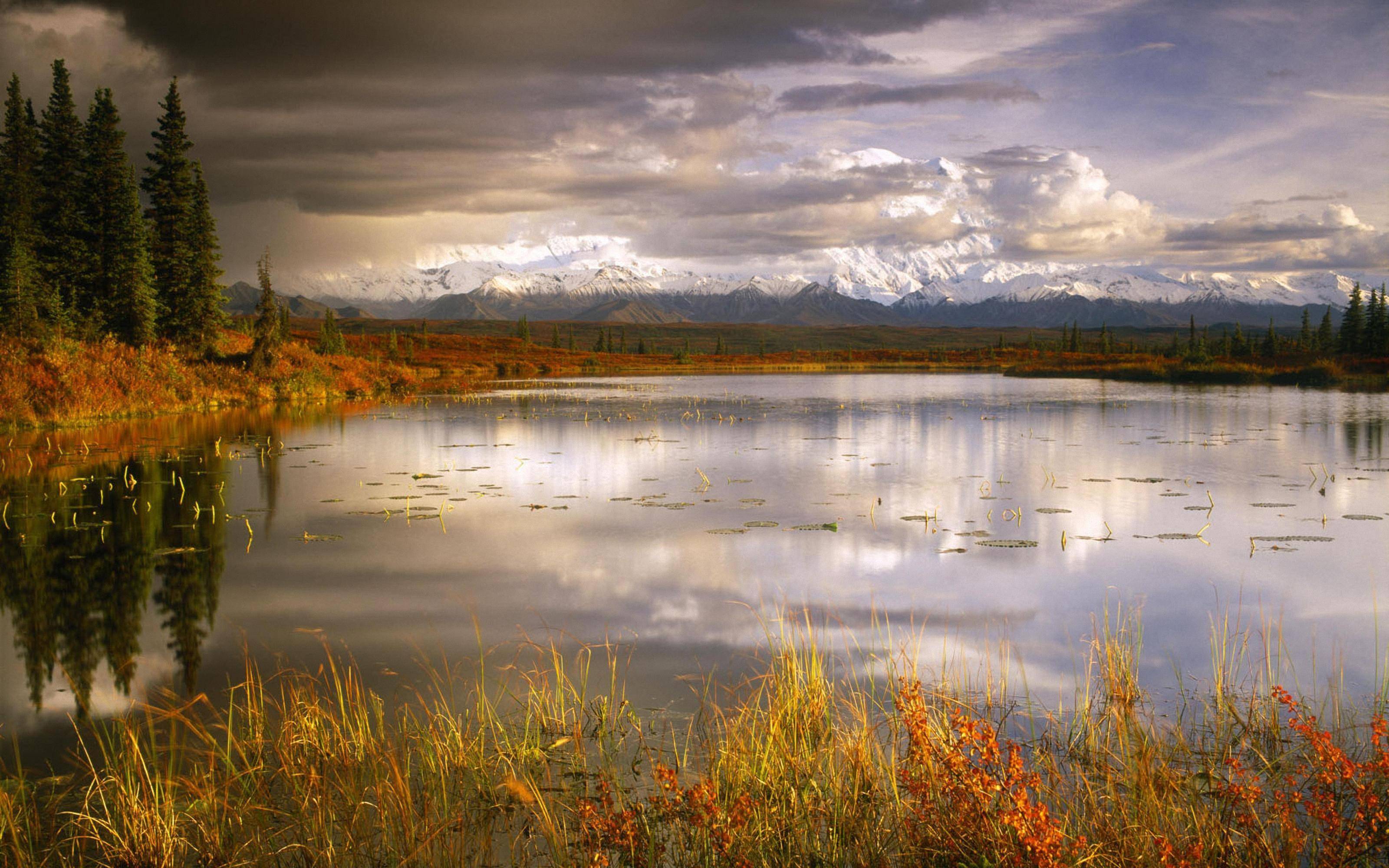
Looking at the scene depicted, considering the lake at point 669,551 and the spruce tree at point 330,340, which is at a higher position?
the spruce tree at point 330,340

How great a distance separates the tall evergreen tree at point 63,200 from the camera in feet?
145

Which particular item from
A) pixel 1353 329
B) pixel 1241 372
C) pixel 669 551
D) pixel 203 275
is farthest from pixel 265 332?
pixel 1353 329

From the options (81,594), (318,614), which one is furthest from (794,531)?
(81,594)

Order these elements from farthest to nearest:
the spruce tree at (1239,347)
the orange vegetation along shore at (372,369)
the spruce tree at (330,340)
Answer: the spruce tree at (1239,347)
the spruce tree at (330,340)
the orange vegetation along shore at (372,369)

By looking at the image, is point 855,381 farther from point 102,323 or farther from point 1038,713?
point 1038,713

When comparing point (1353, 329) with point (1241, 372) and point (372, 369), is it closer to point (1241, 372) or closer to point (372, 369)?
point (1241, 372)

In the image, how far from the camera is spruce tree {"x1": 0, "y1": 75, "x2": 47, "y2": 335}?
36469mm

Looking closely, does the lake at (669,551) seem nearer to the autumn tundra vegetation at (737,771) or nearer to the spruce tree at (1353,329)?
the autumn tundra vegetation at (737,771)

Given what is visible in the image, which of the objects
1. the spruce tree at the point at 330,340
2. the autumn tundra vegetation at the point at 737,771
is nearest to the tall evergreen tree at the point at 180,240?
the spruce tree at the point at 330,340

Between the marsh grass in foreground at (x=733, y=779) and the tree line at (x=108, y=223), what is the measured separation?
42247mm

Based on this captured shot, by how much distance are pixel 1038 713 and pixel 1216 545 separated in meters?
8.09

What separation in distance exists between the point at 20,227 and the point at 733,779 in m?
47.9

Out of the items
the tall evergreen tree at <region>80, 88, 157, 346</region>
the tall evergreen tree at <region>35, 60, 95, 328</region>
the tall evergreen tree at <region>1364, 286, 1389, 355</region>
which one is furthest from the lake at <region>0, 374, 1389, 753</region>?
the tall evergreen tree at <region>1364, 286, 1389, 355</region>

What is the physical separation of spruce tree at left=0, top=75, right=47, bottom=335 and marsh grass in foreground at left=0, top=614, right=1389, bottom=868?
1465 inches
